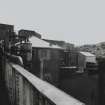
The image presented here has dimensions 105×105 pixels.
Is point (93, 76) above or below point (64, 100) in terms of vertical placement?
below

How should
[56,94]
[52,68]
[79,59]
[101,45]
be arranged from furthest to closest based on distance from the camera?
A: 1. [79,59]
2. [52,68]
3. [101,45]
4. [56,94]

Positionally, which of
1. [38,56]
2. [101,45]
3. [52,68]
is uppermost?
[101,45]

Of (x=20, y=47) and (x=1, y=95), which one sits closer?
(x=1, y=95)

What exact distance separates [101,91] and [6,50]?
11.4 metres

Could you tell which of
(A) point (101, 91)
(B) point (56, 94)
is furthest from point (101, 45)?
(B) point (56, 94)

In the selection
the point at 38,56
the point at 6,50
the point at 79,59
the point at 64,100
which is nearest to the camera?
the point at 64,100

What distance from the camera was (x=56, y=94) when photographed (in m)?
3.22

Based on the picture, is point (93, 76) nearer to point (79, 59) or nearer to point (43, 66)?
point (43, 66)

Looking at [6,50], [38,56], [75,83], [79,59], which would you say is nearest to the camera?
[6,50]

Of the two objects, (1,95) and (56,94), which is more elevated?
(56,94)

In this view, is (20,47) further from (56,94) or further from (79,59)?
(79,59)

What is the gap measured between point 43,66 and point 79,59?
1117cm

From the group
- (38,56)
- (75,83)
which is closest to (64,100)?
(75,83)

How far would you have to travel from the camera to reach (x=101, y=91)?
24.3ft
